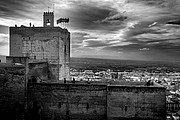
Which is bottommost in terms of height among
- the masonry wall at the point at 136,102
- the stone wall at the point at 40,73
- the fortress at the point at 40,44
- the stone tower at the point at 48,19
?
the masonry wall at the point at 136,102

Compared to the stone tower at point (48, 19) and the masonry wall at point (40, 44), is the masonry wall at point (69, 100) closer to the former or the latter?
the masonry wall at point (40, 44)

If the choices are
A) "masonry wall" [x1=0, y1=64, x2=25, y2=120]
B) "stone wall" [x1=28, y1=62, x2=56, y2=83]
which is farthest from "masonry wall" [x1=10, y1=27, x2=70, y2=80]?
"masonry wall" [x1=0, y1=64, x2=25, y2=120]

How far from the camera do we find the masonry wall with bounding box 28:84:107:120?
20.1 metres

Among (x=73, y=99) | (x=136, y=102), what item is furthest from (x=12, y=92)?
(x=136, y=102)

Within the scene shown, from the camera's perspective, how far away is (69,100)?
20.4 meters

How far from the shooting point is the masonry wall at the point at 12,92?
19.5 m

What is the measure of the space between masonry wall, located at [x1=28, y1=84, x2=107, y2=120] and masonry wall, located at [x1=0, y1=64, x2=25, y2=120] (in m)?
1.17

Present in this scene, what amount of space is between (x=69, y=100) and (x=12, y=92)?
5463 millimetres

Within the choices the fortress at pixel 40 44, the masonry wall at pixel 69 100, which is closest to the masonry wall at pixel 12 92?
the masonry wall at pixel 69 100

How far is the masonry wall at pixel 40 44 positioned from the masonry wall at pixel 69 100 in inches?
226

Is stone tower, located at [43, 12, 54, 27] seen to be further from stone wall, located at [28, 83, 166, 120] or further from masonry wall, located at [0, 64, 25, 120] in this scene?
stone wall, located at [28, 83, 166, 120]

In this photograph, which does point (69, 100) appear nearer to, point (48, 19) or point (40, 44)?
point (40, 44)

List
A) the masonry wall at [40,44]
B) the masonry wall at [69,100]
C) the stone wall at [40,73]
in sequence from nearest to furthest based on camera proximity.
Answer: the masonry wall at [69,100] < the stone wall at [40,73] < the masonry wall at [40,44]

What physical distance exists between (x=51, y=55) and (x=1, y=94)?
27.9ft
